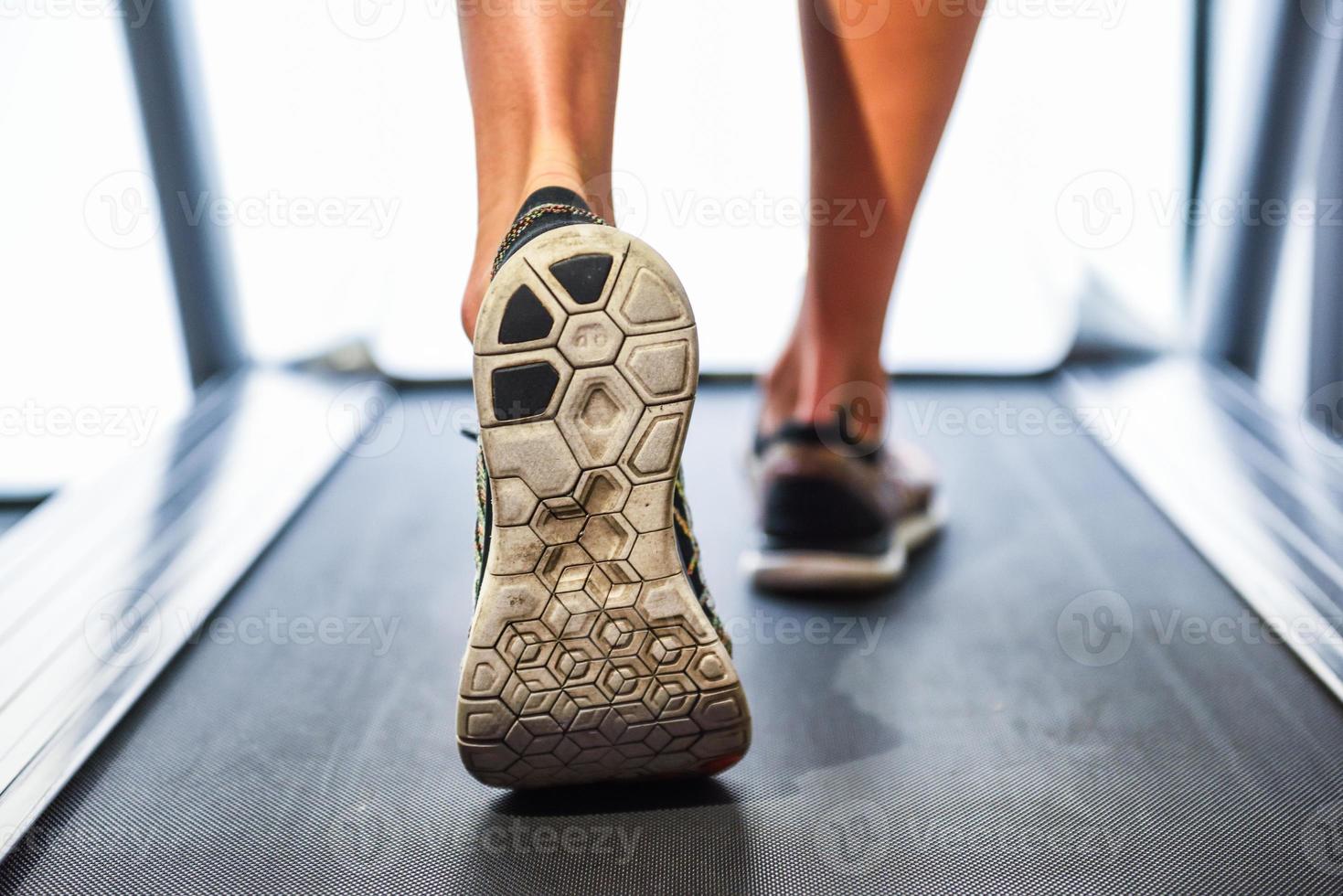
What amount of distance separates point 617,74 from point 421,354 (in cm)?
110

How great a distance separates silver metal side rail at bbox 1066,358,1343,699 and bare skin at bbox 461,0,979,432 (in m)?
0.43

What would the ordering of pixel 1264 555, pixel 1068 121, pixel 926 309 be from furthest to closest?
pixel 926 309
pixel 1068 121
pixel 1264 555

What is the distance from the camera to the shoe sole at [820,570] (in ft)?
3.49

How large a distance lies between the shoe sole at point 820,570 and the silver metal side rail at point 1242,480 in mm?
302

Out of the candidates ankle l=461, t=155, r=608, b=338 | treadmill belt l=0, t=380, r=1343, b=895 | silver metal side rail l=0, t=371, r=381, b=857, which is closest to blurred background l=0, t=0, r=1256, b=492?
silver metal side rail l=0, t=371, r=381, b=857

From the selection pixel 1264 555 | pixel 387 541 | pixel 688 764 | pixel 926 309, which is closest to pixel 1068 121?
pixel 926 309

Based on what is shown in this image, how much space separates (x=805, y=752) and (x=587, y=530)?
283 millimetres

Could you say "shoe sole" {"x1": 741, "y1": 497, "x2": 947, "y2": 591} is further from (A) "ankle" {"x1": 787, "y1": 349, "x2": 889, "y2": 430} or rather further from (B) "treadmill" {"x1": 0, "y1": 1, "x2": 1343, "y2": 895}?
(A) "ankle" {"x1": 787, "y1": 349, "x2": 889, "y2": 430}

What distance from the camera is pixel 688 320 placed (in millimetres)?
628

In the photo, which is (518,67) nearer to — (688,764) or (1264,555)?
(688,764)

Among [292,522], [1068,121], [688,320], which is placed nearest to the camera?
[688,320]

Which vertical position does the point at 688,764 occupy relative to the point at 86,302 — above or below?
below

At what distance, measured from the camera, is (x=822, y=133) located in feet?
3.13

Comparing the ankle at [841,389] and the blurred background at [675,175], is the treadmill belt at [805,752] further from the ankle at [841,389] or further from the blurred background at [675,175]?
the blurred background at [675,175]
